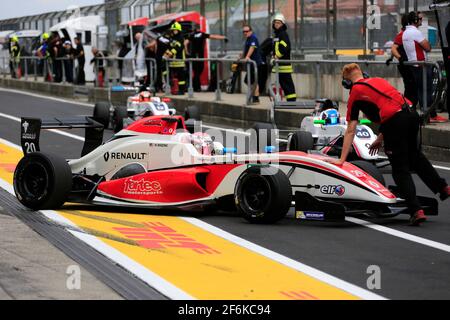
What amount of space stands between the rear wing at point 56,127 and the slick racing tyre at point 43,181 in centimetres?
83

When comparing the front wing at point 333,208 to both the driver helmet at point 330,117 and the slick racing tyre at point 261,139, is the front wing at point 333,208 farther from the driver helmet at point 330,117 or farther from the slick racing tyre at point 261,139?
the driver helmet at point 330,117

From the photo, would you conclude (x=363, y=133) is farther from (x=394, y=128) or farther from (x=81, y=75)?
(x=81, y=75)

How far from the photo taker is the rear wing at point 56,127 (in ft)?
43.1

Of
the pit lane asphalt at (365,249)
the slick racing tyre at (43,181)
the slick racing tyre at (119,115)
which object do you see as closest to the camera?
the pit lane asphalt at (365,249)

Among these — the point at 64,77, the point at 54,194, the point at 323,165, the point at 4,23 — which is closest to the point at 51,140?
the point at 54,194

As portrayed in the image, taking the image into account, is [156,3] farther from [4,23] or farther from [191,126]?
[4,23]

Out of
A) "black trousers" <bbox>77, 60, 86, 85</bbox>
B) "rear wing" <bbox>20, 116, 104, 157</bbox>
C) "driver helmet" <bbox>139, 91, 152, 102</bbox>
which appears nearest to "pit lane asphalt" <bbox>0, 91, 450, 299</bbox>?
"rear wing" <bbox>20, 116, 104, 157</bbox>

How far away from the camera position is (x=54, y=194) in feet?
39.4

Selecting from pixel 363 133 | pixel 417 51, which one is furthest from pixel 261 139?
pixel 417 51

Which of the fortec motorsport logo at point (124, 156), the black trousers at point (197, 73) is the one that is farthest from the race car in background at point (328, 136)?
the black trousers at point (197, 73)

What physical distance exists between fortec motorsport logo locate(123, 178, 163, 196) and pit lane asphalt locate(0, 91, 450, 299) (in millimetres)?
583

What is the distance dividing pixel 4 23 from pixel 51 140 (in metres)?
54.7

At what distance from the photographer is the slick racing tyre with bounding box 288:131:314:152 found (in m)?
15.5

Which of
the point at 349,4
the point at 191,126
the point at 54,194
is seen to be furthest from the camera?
the point at 349,4
